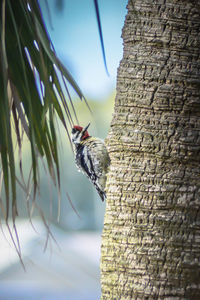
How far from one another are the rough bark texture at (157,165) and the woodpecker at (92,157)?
1.33 m

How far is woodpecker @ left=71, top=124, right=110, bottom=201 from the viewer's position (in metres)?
4.01

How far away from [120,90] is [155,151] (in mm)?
412

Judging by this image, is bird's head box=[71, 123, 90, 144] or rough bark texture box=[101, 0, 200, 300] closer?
rough bark texture box=[101, 0, 200, 300]

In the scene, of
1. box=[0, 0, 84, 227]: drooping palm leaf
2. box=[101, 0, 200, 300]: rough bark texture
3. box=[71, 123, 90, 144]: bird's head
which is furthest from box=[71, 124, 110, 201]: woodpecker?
box=[0, 0, 84, 227]: drooping palm leaf

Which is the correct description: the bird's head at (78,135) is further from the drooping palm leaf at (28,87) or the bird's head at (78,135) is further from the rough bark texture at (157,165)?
the drooping palm leaf at (28,87)

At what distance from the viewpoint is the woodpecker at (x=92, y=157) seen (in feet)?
13.1

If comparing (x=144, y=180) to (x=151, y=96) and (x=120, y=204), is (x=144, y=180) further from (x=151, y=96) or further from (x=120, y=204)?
(x=151, y=96)

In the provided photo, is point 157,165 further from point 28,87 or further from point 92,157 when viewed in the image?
point 92,157

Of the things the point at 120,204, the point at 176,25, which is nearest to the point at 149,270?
the point at 120,204

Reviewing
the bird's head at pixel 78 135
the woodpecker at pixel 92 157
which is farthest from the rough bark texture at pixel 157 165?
the bird's head at pixel 78 135

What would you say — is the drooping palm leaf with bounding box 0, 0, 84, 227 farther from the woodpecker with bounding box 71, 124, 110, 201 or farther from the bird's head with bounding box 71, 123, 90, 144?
the bird's head with bounding box 71, 123, 90, 144

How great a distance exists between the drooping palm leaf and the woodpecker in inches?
74.6

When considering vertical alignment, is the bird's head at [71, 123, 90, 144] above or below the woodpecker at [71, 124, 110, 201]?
above

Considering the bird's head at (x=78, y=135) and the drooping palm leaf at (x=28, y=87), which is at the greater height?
the bird's head at (x=78, y=135)
